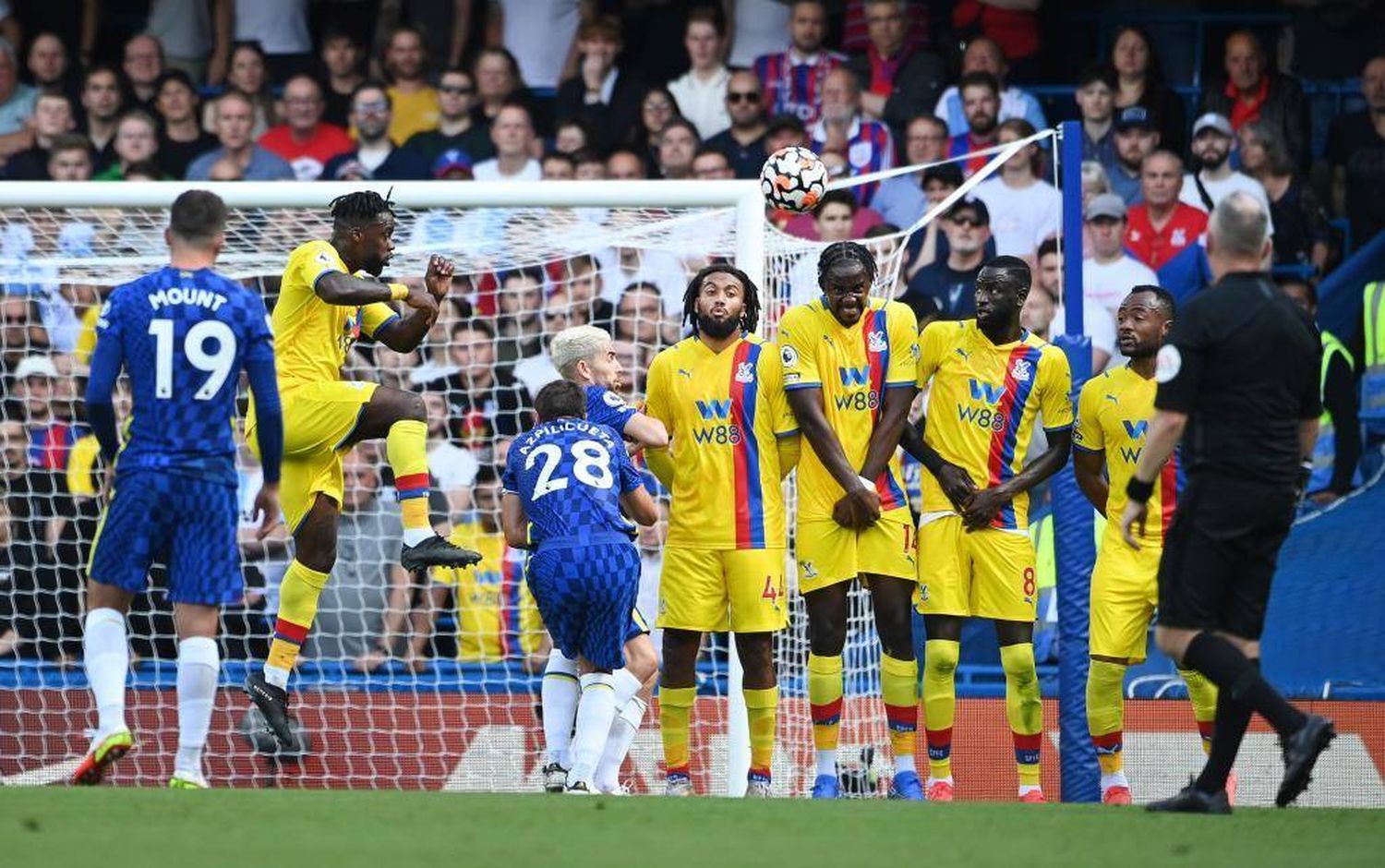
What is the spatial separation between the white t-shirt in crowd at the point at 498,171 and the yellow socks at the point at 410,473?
5615 millimetres

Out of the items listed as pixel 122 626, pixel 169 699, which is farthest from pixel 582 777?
pixel 169 699

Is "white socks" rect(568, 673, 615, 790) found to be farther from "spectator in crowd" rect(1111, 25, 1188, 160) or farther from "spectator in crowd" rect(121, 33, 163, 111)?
"spectator in crowd" rect(121, 33, 163, 111)

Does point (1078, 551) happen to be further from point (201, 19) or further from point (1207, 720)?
point (201, 19)

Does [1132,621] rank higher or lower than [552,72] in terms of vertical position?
lower

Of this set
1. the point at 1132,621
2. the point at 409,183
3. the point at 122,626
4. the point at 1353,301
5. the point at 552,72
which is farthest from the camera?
the point at 552,72

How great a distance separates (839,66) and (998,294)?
5708 millimetres

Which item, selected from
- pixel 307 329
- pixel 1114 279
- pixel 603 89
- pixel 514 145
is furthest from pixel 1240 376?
pixel 603 89

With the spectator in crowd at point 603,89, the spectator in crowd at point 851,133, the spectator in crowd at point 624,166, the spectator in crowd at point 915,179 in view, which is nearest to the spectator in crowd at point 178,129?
the spectator in crowd at point 603,89

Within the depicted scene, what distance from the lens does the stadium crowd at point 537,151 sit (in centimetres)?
1206

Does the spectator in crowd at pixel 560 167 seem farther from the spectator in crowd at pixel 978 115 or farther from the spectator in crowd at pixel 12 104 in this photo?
the spectator in crowd at pixel 12 104

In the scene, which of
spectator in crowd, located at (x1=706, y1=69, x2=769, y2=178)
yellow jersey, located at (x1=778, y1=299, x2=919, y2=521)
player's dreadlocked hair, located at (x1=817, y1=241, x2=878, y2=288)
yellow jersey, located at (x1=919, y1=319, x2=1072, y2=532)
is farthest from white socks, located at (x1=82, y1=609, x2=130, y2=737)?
spectator in crowd, located at (x1=706, y1=69, x2=769, y2=178)

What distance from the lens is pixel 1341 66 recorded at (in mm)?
14734

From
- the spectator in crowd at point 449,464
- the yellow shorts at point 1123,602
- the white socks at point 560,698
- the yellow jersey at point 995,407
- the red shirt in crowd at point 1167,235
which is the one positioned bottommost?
the white socks at point 560,698

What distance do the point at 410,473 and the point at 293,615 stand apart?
833mm
